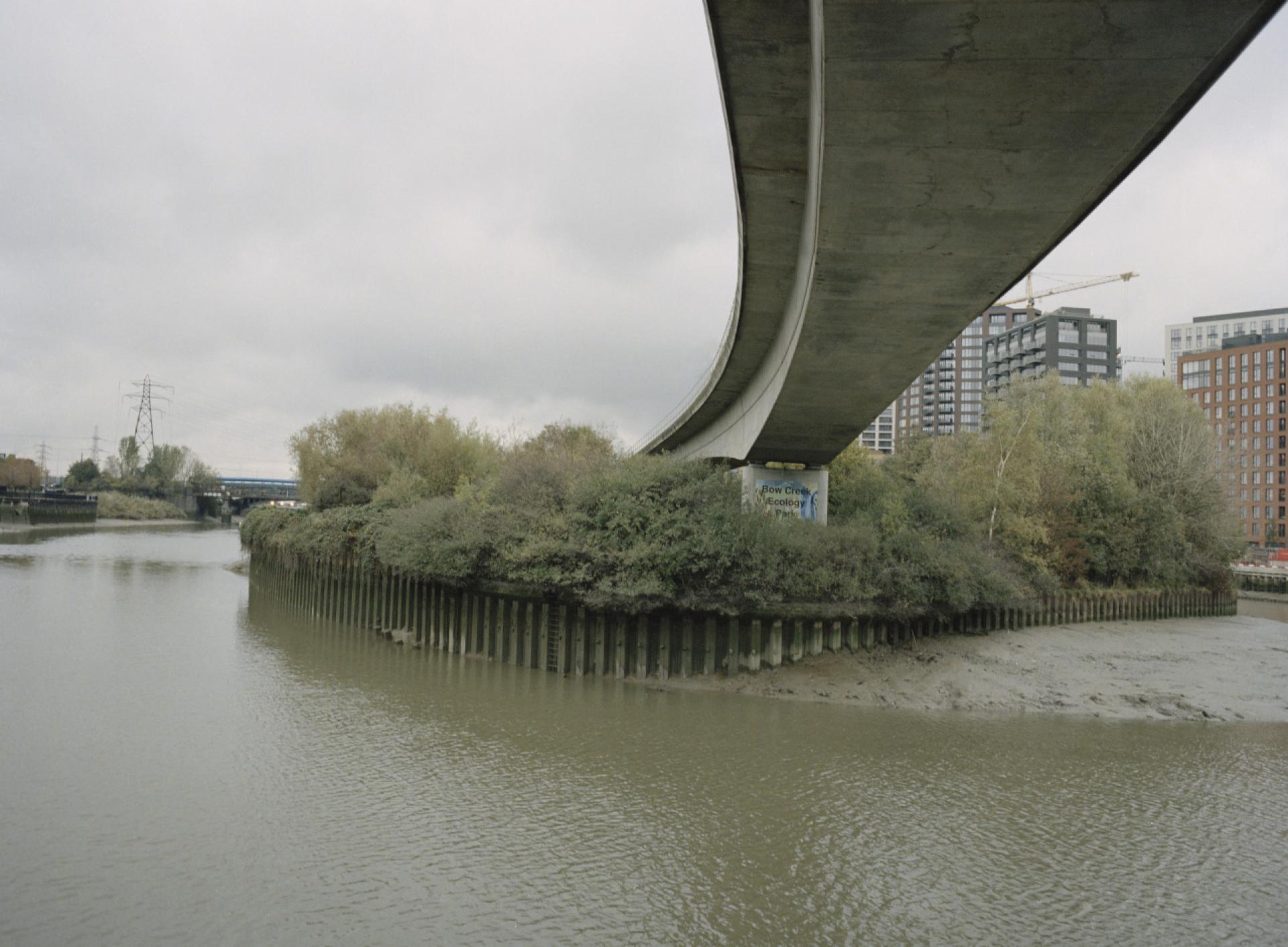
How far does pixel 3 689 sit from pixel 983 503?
26095mm

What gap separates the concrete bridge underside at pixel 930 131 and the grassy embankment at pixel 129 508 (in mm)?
113947

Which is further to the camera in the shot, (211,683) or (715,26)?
(211,683)

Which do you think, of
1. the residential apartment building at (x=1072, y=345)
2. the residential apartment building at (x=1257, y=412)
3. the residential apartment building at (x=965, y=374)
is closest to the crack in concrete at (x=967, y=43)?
the residential apartment building at (x=1257, y=412)

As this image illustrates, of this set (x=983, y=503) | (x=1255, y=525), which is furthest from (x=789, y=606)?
(x=1255, y=525)

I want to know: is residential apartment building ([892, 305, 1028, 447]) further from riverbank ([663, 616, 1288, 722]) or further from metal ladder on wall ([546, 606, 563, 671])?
metal ladder on wall ([546, 606, 563, 671])

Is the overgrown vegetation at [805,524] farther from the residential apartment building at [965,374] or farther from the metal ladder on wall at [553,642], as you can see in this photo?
the residential apartment building at [965,374]

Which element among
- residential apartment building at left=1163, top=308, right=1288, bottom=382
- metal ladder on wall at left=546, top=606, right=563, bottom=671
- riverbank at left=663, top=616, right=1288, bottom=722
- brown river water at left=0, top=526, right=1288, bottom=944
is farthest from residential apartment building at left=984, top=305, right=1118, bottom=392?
brown river water at left=0, top=526, right=1288, bottom=944

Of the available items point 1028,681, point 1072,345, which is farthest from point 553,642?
point 1072,345

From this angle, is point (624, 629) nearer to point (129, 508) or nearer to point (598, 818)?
point (598, 818)

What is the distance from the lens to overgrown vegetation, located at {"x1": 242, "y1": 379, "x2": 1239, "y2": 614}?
55.1 feet

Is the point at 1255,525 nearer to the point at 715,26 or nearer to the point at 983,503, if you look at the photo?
the point at 983,503

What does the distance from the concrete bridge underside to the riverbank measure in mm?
6936

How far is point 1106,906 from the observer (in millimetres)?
7719

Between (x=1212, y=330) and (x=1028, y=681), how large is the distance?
145 metres
